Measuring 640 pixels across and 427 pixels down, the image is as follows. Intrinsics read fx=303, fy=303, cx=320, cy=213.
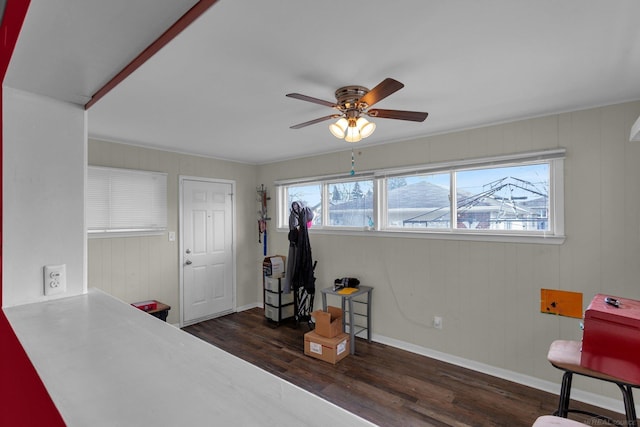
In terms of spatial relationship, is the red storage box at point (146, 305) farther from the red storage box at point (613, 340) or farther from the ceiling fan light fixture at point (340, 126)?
the red storage box at point (613, 340)

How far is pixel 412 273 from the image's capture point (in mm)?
3338

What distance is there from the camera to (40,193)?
1.32 metres

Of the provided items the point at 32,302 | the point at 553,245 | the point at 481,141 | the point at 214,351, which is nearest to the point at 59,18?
the point at 214,351

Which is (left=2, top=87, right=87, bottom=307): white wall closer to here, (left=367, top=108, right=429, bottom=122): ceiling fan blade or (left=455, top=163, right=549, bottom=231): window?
(left=367, top=108, right=429, bottom=122): ceiling fan blade

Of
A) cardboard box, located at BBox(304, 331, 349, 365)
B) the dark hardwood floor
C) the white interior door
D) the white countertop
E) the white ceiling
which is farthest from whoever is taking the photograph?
the white interior door

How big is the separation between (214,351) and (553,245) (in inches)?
113

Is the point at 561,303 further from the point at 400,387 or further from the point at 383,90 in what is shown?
the point at 383,90

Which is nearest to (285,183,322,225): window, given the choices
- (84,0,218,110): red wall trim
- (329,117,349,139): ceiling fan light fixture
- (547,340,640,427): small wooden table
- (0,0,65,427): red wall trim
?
(329,117,349,139): ceiling fan light fixture

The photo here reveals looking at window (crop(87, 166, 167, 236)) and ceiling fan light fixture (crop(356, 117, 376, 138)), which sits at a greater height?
ceiling fan light fixture (crop(356, 117, 376, 138))

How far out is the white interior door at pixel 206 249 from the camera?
4.13 m

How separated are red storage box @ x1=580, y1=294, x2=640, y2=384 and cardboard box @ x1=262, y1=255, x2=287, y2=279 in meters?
3.32

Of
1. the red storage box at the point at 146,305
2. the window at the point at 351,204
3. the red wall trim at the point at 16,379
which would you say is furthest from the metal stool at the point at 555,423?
the red storage box at the point at 146,305

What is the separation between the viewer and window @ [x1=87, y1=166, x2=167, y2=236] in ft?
10.8

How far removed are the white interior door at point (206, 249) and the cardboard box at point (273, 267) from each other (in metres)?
0.67
